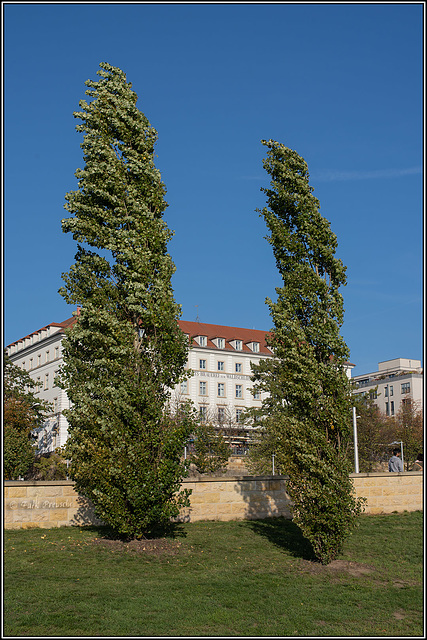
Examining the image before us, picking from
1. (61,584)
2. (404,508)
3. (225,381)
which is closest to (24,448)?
(404,508)

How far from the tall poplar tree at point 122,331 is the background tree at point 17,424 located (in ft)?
87.3

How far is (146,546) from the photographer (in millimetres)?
14422

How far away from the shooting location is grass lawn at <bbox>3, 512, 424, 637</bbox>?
30.9 ft

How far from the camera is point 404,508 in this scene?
21266 millimetres

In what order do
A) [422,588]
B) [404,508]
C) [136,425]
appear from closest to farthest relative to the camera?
[422,588] < [136,425] < [404,508]

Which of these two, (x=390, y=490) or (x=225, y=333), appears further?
(x=225, y=333)

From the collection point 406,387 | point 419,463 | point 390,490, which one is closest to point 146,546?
point 390,490

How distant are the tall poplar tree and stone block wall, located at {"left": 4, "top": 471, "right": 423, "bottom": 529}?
6.41ft

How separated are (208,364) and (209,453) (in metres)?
22.5

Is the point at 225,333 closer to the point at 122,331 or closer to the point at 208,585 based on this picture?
the point at 122,331

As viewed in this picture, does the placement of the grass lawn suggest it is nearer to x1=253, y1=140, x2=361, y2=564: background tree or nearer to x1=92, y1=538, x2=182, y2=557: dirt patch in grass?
x1=92, y1=538, x2=182, y2=557: dirt patch in grass

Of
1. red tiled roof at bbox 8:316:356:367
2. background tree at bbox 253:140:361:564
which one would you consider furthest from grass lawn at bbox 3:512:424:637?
red tiled roof at bbox 8:316:356:367

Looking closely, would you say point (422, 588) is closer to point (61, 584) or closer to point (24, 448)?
point (61, 584)

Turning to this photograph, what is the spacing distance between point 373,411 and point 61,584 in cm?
5626
